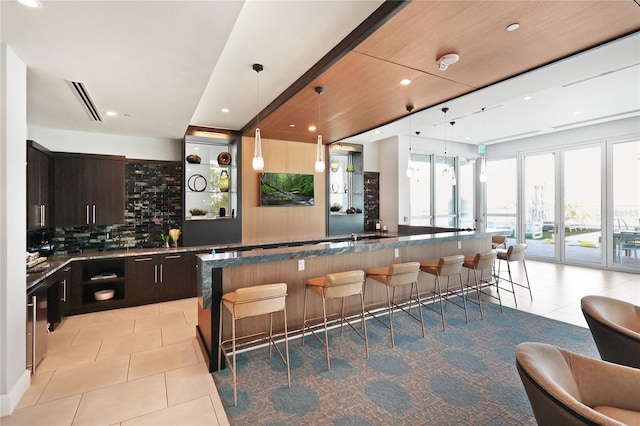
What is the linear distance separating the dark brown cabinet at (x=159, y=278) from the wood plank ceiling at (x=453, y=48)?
2877 mm

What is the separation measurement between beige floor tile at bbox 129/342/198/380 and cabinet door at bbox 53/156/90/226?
2.51 m

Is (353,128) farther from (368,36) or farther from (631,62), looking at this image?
(631,62)

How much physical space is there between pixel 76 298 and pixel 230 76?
3.86 meters

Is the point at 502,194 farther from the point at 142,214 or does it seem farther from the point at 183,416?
the point at 183,416

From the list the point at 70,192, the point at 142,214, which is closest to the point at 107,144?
the point at 70,192

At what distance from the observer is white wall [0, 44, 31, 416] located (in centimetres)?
224

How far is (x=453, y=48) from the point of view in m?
2.56

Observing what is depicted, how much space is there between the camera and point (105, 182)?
456 centimetres

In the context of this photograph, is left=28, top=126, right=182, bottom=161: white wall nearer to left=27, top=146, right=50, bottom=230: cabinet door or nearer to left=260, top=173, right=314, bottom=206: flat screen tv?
left=27, top=146, right=50, bottom=230: cabinet door

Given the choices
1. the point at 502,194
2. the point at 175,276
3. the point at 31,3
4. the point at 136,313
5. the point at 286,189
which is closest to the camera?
the point at 31,3

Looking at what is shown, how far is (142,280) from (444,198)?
7.47 meters

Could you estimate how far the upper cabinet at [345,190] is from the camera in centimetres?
669

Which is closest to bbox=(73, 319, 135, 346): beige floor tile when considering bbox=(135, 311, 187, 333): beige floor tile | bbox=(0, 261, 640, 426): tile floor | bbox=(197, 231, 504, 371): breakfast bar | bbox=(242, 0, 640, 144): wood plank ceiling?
bbox=(0, 261, 640, 426): tile floor

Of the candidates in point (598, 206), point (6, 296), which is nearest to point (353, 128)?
point (6, 296)
